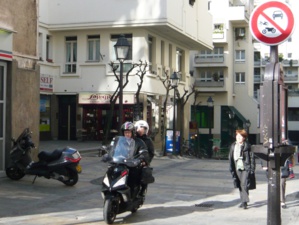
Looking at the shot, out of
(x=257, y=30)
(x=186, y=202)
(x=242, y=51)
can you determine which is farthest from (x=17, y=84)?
(x=242, y=51)

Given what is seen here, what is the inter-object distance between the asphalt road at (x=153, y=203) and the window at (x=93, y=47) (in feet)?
53.6

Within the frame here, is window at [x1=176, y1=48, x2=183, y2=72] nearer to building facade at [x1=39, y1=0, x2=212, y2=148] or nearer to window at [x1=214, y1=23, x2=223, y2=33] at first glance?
building facade at [x1=39, y1=0, x2=212, y2=148]

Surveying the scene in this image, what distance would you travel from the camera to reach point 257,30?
6.61 metres

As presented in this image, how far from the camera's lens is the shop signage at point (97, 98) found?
30453 mm

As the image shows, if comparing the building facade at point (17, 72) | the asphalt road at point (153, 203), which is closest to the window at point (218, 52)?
the asphalt road at point (153, 203)

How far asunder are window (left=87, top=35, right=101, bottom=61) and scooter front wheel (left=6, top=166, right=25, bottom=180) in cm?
1865

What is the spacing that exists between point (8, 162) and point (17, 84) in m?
2.02

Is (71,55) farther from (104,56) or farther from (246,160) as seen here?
(246,160)

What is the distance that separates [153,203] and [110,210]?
266 centimetres

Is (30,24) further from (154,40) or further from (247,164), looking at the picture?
(154,40)

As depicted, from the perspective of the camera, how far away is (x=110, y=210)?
861 cm

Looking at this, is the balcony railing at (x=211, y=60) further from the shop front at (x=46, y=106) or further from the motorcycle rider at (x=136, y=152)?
the motorcycle rider at (x=136, y=152)

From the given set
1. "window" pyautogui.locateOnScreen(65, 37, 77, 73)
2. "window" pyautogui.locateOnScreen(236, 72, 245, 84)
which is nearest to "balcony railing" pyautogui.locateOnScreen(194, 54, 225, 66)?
"window" pyautogui.locateOnScreen(236, 72, 245, 84)

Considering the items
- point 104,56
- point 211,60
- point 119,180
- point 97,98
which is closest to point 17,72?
point 119,180
